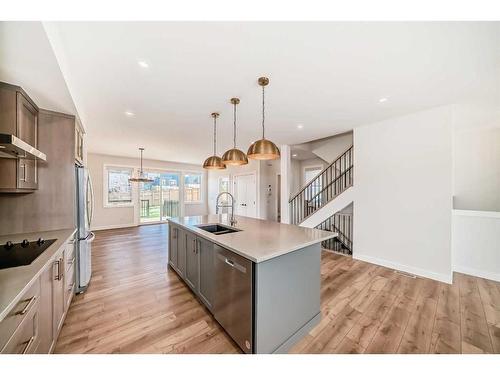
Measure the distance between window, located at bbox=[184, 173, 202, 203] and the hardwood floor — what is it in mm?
5229

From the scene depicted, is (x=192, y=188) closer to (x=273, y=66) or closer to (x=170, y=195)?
(x=170, y=195)

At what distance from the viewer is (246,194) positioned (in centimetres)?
706

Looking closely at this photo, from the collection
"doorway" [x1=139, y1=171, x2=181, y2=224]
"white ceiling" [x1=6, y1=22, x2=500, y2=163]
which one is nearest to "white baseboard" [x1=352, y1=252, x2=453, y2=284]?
"white ceiling" [x1=6, y1=22, x2=500, y2=163]

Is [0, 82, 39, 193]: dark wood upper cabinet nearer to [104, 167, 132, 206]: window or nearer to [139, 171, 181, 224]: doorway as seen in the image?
[104, 167, 132, 206]: window

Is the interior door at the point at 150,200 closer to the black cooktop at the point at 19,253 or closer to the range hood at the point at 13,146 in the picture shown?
the range hood at the point at 13,146

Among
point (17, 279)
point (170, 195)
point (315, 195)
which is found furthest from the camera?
point (170, 195)

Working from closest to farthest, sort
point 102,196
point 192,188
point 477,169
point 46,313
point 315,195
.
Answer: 1. point 46,313
2. point 477,169
3. point 315,195
4. point 102,196
5. point 192,188

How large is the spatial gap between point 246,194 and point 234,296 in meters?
5.50

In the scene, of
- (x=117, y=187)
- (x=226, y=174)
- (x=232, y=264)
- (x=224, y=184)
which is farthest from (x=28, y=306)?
(x=224, y=184)

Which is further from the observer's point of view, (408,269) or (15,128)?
(408,269)

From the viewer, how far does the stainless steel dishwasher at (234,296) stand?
1448mm

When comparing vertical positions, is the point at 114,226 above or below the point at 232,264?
below

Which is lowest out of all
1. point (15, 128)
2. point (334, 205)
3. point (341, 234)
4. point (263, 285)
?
point (341, 234)

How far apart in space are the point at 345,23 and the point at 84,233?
11.5ft
